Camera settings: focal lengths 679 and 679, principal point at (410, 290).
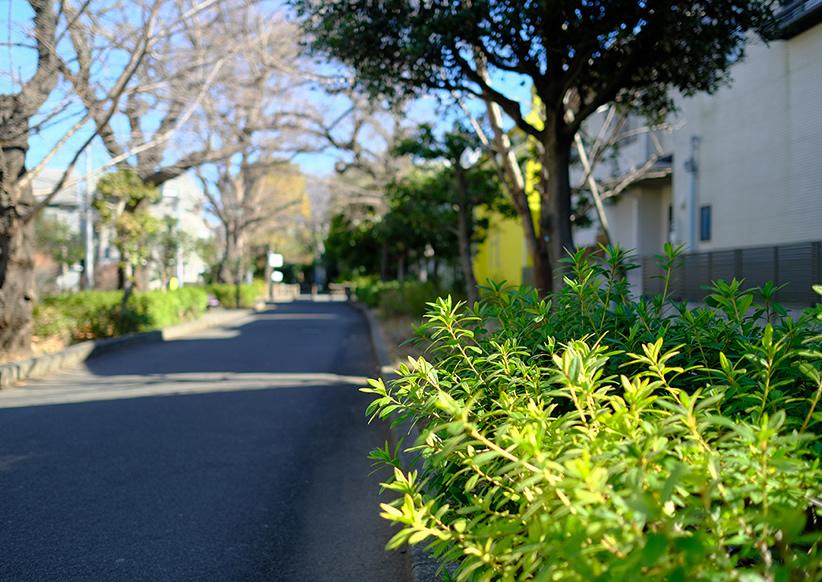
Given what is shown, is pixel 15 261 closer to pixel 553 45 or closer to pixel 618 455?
pixel 553 45

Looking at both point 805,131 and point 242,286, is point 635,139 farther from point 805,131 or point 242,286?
point 242,286

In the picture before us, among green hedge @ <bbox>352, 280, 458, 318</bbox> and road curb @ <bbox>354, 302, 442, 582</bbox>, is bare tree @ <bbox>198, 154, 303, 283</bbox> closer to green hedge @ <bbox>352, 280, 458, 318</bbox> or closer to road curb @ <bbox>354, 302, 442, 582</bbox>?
green hedge @ <bbox>352, 280, 458, 318</bbox>

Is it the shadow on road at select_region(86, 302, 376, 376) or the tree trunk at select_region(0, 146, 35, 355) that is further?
the shadow on road at select_region(86, 302, 376, 376)

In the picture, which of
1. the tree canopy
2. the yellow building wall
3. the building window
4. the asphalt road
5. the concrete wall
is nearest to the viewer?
the asphalt road

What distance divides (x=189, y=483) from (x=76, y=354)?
8.13 meters

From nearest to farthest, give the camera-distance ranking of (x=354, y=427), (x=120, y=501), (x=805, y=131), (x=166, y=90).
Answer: (x=120, y=501)
(x=354, y=427)
(x=805, y=131)
(x=166, y=90)

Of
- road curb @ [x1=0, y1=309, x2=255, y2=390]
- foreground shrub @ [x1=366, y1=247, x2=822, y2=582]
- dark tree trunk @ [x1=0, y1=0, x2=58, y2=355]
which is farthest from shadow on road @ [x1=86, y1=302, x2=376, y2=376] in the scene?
foreground shrub @ [x1=366, y1=247, x2=822, y2=582]

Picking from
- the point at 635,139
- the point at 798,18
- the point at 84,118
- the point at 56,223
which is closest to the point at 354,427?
the point at 84,118

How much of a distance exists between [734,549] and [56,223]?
115ft

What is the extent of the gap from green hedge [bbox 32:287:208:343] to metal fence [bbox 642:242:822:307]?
10.9 m

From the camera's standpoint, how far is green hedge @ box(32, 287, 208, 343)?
42.8 ft

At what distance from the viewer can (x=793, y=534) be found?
52.2 inches

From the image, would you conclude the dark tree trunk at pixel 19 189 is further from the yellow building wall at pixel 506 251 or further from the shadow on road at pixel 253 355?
the yellow building wall at pixel 506 251

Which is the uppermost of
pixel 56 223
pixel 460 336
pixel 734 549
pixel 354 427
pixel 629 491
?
pixel 56 223
